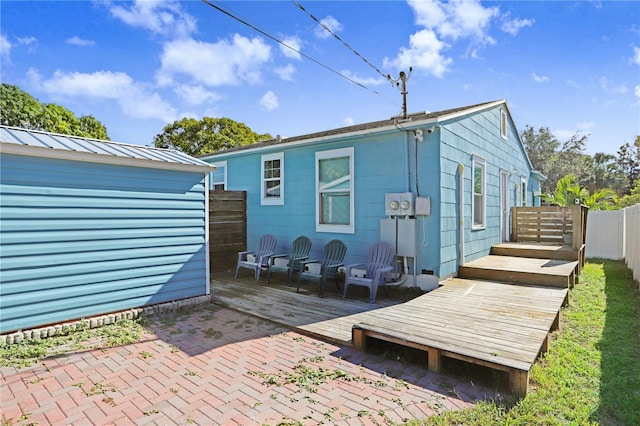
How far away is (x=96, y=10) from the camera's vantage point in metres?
5.56

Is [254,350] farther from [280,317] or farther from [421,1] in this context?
[421,1]

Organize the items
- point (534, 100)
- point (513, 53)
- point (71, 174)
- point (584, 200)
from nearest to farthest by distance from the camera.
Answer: point (71, 174) < point (513, 53) < point (584, 200) < point (534, 100)

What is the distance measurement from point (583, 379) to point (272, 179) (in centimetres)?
663

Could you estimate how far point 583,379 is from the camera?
2980 millimetres

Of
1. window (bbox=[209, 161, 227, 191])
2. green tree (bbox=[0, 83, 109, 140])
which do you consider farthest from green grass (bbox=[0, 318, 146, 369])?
green tree (bbox=[0, 83, 109, 140])

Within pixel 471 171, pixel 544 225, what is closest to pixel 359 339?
pixel 471 171

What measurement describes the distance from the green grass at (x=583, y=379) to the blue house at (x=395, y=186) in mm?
2161

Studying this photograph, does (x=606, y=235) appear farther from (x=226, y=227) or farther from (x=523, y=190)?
(x=226, y=227)

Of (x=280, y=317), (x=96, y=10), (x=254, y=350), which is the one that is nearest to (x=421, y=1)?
(x=96, y=10)

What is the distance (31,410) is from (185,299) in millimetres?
2789

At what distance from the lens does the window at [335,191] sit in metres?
6.78

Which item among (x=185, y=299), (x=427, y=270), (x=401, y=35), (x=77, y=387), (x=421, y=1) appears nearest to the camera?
(x=77, y=387)

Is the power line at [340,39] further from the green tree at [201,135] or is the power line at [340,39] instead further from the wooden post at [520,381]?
the green tree at [201,135]

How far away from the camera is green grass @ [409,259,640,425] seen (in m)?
2.40
